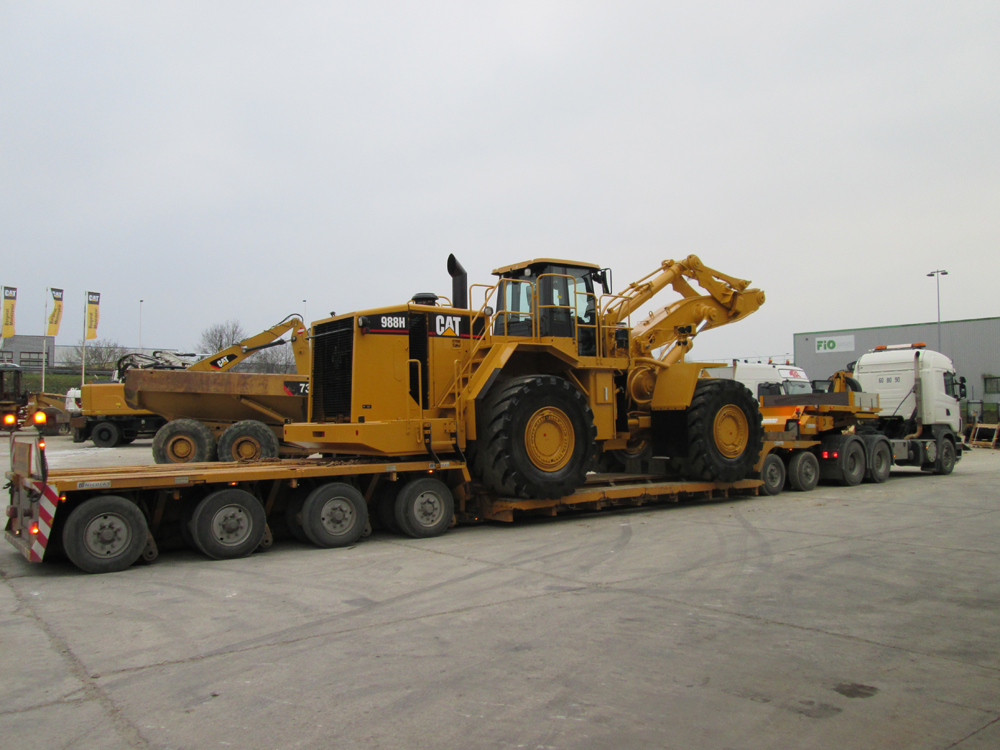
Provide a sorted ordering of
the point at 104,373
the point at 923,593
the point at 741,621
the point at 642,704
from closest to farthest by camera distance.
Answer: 1. the point at 642,704
2. the point at 741,621
3. the point at 923,593
4. the point at 104,373

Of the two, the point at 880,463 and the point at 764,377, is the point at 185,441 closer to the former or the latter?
the point at 880,463

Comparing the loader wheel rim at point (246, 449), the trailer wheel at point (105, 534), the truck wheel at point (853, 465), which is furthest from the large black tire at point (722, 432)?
the loader wheel rim at point (246, 449)

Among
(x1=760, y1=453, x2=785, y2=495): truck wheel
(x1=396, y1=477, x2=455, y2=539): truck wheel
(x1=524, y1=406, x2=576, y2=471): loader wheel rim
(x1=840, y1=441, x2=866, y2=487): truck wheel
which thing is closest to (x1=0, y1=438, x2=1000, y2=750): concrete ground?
(x1=396, y1=477, x2=455, y2=539): truck wheel

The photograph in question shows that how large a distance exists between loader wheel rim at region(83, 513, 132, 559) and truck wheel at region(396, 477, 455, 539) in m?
3.14

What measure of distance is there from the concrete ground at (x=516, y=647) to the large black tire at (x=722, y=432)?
135 inches

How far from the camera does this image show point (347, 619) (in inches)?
245

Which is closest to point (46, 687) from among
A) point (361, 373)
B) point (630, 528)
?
point (361, 373)

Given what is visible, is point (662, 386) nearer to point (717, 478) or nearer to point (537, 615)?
point (717, 478)

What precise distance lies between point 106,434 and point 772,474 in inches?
842

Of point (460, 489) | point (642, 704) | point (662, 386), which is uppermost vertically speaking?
point (662, 386)

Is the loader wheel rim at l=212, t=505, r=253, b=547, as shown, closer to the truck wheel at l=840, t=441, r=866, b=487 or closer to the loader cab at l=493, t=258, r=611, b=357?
the loader cab at l=493, t=258, r=611, b=357

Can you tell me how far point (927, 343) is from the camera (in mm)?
47125

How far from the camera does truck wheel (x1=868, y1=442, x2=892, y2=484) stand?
679 inches

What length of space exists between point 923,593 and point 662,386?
21.5 ft
